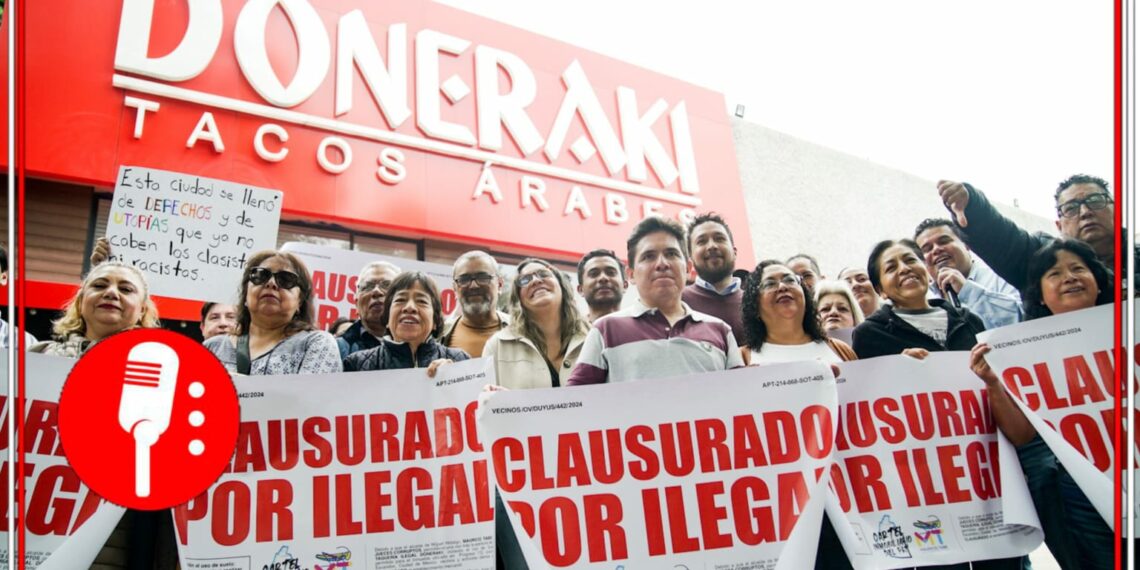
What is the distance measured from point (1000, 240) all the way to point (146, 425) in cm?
281

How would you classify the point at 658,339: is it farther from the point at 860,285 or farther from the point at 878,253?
the point at 860,285

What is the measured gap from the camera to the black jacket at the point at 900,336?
8.17ft

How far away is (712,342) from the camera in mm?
2484

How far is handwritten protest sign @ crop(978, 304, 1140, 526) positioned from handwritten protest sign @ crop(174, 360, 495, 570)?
1628 millimetres

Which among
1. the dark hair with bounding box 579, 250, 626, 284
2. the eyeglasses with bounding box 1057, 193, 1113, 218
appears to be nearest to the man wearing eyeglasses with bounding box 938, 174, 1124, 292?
the eyeglasses with bounding box 1057, 193, 1113, 218

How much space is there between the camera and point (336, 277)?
10.1 feet

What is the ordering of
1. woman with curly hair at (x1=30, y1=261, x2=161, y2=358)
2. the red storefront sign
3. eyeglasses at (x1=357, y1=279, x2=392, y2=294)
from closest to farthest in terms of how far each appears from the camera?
woman with curly hair at (x1=30, y1=261, x2=161, y2=358) → eyeglasses at (x1=357, y1=279, x2=392, y2=294) → the red storefront sign

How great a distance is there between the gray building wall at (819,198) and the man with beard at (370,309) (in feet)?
5.64

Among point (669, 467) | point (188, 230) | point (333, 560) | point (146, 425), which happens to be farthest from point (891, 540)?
point (188, 230)

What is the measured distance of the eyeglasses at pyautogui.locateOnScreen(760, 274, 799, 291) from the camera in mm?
2518

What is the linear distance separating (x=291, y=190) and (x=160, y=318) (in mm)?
1560

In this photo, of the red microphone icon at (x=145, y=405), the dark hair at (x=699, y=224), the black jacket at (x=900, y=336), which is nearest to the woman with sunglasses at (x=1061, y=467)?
the black jacket at (x=900, y=336)

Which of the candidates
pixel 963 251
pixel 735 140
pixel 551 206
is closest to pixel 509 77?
pixel 551 206

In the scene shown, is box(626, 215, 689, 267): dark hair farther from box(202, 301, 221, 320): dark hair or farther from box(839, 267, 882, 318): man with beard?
box(202, 301, 221, 320): dark hair
